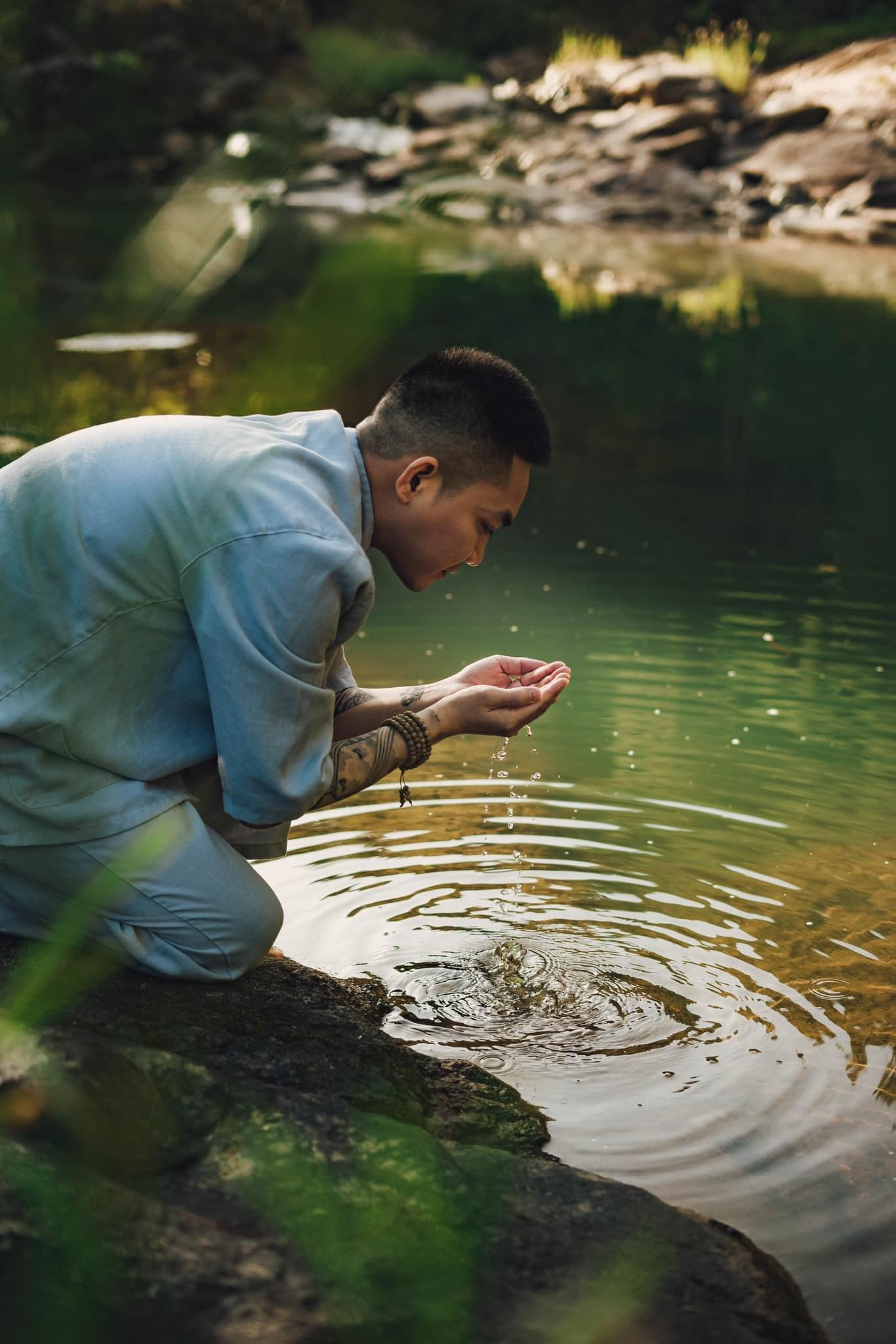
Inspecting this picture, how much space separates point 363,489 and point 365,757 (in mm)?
498

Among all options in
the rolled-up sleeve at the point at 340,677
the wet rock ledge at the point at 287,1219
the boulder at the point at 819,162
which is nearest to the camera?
the wet rock ledge at the point at 287,1219

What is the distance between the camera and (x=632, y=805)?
13.3ft

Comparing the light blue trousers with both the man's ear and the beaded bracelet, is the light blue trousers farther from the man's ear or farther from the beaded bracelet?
the man's ear

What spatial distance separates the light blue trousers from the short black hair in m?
→ 0.72

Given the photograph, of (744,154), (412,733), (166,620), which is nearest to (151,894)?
(166,620)

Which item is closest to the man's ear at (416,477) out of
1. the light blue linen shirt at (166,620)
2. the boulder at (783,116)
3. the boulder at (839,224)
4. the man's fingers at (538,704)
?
the light blue linen shirt at (166,620)

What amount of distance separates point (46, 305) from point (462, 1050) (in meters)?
2.26

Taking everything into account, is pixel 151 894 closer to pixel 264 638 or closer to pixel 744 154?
pixel 264 638

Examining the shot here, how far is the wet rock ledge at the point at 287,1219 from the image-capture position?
1627mm

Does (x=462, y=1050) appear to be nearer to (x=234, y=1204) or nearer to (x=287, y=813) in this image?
(x=287, y=813)

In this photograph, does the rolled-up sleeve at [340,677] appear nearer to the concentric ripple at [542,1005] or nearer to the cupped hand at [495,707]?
the cupped hand at [495,707]

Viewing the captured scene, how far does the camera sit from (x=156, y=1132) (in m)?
1.85

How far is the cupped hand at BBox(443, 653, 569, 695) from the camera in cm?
282

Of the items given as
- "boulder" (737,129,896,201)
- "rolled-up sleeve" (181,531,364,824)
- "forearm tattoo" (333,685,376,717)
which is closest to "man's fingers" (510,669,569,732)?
"forearm tattoo" (333,685,376,717)
